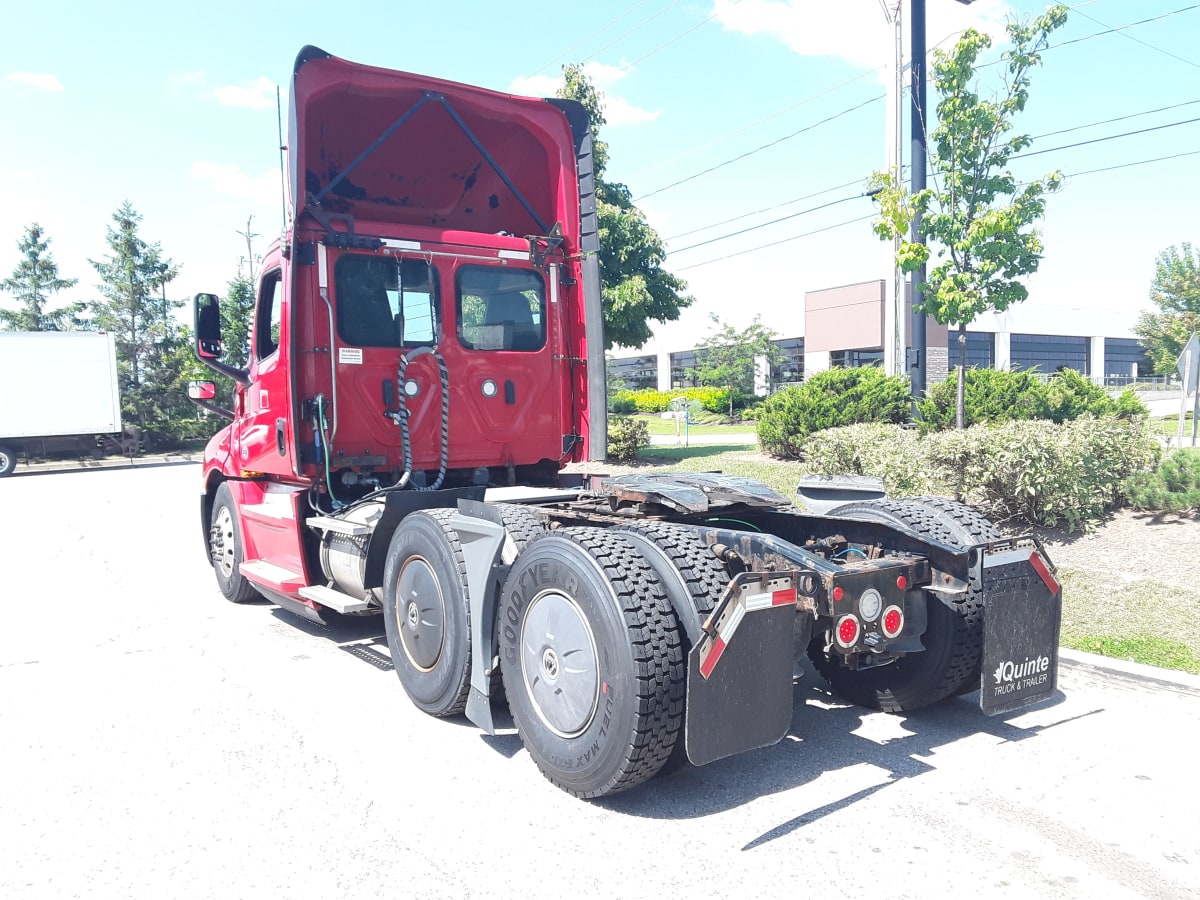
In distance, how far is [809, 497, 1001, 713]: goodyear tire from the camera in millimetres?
4121

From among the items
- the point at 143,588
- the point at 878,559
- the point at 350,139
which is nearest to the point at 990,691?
the point at 878,559

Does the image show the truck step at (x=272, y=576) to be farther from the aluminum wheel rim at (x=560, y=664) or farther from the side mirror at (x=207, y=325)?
the aluminum wheel rim at (x=560, y=664)

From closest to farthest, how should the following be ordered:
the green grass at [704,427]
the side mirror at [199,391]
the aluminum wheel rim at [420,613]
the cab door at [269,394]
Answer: the aluminum wheel rim at [420,613]
the cab door at [269,394]
the side mirror at [199,391]
the green grass at [704,427]

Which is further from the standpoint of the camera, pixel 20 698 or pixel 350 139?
pixel 350 139

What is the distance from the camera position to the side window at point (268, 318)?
632 cm

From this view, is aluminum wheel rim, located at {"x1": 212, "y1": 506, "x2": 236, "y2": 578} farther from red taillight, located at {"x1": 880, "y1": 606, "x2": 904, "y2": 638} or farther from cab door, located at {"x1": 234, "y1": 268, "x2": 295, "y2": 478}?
red taillight, located at {"x1": 880, "y1": 606, "x2": 904, "y2": 638}

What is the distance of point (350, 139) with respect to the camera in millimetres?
6359

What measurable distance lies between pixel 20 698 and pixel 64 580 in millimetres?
4121

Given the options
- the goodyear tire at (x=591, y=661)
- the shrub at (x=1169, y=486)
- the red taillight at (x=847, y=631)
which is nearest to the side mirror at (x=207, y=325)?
the goodyear tire at (x=591, y=661)

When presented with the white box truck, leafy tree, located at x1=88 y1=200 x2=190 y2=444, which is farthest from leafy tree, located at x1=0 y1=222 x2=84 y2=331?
Answer: the white box truck

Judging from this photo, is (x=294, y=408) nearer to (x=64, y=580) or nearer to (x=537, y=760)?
(x=537, y=760)

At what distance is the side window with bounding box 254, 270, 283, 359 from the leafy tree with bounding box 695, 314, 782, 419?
39.4m

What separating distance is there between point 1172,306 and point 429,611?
4304 centimetres

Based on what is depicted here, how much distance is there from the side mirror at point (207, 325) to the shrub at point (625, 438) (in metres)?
9.92
